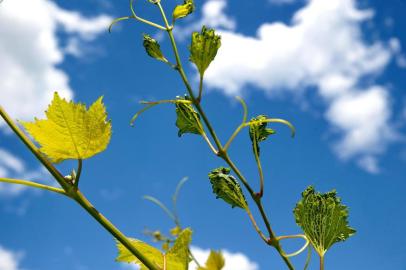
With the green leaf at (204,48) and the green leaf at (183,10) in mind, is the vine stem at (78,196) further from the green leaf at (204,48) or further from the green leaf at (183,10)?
the green leaf at (183,10)

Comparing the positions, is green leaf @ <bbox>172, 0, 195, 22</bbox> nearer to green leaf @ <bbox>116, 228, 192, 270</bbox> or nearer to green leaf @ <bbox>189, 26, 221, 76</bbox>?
green leaf @ <bbox>189, 26, 221, 76</bbox>

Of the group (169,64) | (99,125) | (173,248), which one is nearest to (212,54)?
(169,64)

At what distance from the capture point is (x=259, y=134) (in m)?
0.84

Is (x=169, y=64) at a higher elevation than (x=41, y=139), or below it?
higher

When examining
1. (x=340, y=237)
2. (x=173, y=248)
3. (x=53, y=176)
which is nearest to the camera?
(x=53, y=176)

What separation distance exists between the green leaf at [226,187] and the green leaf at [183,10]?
299 mm

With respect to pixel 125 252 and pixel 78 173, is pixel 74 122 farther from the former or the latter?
pixel 125 252

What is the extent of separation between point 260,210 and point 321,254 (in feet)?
0.68

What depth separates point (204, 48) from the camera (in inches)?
30.6

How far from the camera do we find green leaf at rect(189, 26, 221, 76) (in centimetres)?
77

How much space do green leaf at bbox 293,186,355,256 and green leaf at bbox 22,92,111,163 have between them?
34cm

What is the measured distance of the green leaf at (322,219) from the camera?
0.82 metres

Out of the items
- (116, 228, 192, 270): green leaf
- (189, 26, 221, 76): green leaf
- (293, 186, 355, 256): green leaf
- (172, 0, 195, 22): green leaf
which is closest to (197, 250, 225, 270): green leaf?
(116, 228, 192, 270): green leaf

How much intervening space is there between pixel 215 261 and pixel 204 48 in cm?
33
